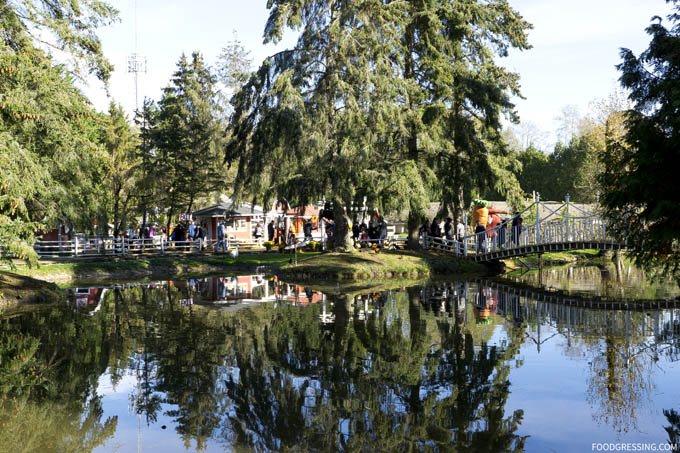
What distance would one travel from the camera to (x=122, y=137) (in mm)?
53344

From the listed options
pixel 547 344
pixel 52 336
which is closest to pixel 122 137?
pixel 52 336

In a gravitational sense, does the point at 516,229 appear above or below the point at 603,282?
above

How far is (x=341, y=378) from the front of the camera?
31.7ft

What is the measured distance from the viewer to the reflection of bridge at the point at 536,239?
960 inches

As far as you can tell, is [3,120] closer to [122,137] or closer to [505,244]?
[505,244]

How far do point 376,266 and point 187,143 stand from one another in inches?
902

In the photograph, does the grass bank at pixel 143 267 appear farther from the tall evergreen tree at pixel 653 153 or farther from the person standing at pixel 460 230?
the tall evergreen tree at pixel 653 153

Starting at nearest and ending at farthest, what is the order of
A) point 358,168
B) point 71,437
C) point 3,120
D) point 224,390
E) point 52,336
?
point 71,437 < point 224,390 < point 52,336 < point 3,120 < point 358,168

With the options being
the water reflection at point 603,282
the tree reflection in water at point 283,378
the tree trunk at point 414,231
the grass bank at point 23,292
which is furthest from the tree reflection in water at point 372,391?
the tree trunk at point 414,231

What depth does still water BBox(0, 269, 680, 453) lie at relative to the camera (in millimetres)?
7398

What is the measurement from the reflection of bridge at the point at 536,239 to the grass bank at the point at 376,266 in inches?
48.9

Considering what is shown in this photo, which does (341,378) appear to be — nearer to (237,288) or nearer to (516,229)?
(237,288)

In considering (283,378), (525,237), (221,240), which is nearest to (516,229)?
(525,237)

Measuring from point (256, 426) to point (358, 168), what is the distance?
1768cm
